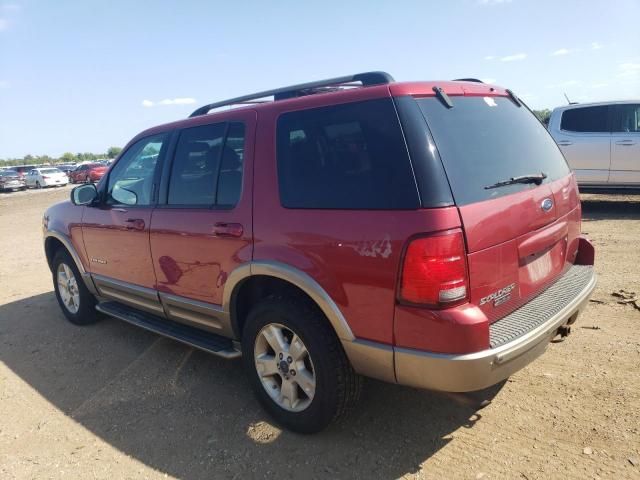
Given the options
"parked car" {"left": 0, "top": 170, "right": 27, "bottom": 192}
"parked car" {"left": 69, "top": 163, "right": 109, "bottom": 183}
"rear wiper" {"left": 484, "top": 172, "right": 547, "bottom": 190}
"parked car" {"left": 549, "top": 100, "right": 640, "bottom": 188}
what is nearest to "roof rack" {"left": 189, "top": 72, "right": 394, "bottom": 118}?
"rear wiper" {"left": 484, "top": 172, "right": 547, "bottom": 190}

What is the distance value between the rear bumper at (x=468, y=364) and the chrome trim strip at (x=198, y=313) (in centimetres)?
135

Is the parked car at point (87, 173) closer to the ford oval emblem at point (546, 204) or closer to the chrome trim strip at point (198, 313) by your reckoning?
the chrome trim strip at point (198, 313)

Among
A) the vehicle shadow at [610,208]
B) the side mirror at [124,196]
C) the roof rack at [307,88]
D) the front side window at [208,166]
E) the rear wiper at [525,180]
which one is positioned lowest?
the vehicle shadow at [610,208]

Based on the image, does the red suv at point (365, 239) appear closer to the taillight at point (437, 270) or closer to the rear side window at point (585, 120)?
the taillight at point (437, 270)

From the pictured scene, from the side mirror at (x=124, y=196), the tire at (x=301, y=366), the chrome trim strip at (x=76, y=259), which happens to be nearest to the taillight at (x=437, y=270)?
the tire at (x=301, y=366)

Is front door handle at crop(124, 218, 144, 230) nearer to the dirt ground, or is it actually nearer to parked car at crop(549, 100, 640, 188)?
the dirt ground

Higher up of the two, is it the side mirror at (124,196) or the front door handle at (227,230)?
the side mirror at (124,196)

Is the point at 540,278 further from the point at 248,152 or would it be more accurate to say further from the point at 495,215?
the point at 248,152

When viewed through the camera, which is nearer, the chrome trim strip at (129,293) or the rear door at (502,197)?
the rear door at (502,197)

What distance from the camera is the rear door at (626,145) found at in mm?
8633

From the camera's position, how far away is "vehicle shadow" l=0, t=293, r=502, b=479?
105 inches

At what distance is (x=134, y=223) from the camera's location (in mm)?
3859

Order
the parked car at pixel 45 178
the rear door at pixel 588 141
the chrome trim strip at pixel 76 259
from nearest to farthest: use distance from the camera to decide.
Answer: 1. the chrome trim strip at pixel 76 259
2. the rear door at pixel 588 141
3. the parked car at pixel 45 178

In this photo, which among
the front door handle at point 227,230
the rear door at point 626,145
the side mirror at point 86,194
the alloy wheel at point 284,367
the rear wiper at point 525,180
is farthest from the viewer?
the rear door at point 626,145
